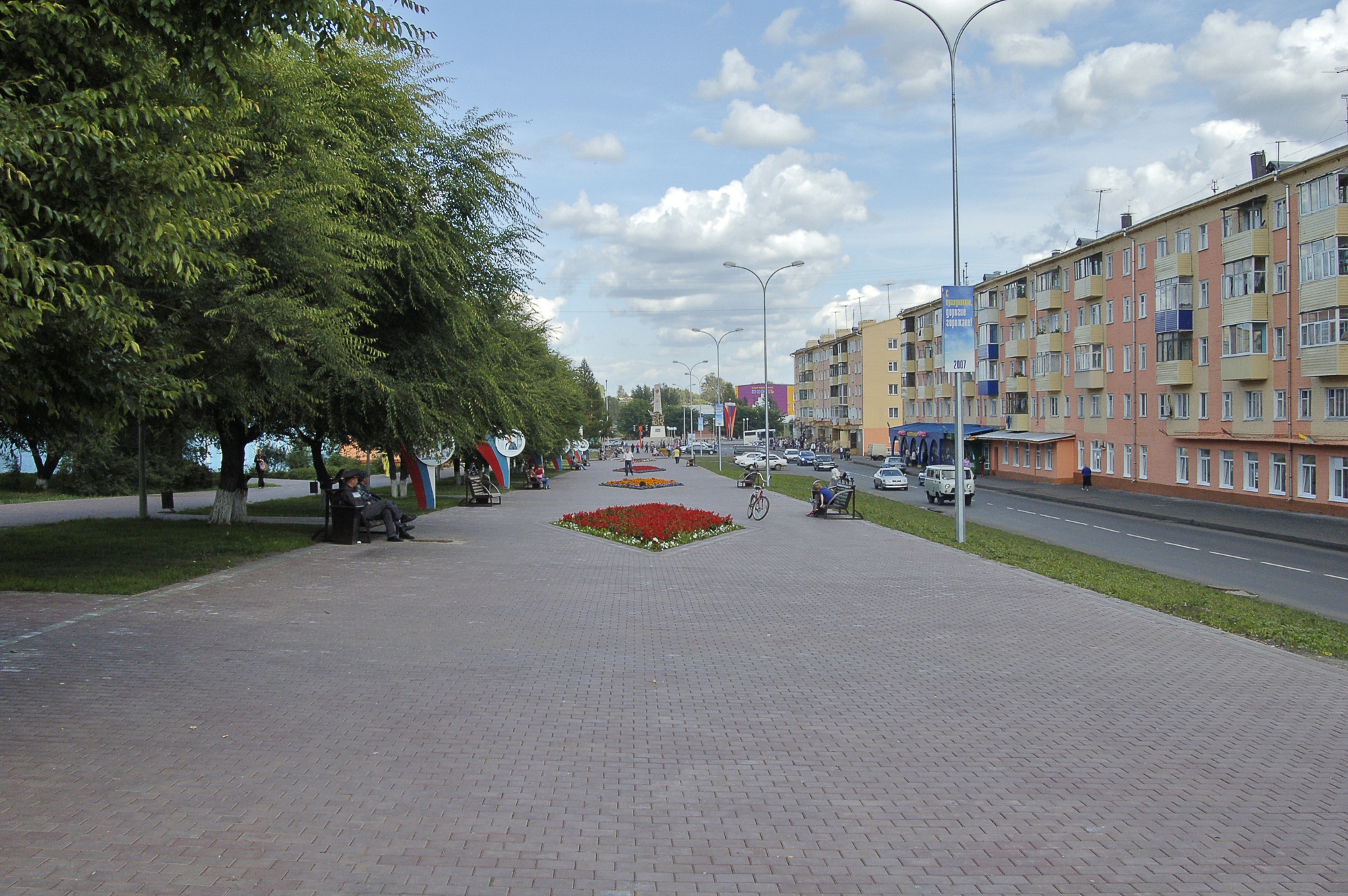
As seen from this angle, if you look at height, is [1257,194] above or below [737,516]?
above

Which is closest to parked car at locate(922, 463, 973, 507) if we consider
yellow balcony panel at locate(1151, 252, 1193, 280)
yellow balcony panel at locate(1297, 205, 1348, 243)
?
yellow balcony panel at locate(1151, 252, 1193, 280)

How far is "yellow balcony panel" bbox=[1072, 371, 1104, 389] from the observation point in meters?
51.9

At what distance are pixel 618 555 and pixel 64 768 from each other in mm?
11998

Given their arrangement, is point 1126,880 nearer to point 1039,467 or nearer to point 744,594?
point 744,594

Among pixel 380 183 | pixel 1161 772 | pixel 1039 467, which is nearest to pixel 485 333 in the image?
pixel 380 183

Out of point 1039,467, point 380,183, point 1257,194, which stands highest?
point 1257,194

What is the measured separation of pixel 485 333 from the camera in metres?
20.3

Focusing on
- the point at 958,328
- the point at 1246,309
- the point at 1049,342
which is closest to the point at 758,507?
the point at 958,328

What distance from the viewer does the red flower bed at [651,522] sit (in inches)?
767

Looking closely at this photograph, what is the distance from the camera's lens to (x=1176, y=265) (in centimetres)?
4359

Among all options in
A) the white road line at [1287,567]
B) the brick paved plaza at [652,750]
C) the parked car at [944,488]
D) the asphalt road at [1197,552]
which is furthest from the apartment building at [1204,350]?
the brick paved plaza at [652,750]

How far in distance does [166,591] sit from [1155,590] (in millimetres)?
13495

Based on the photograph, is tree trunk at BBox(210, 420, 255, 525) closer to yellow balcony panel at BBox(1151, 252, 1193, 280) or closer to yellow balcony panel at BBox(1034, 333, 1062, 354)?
yellow balcony panel at BBox(1151, 252, 1193, 280)

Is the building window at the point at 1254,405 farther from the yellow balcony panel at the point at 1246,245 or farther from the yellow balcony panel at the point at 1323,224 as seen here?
the yellow balcony panel at the point at 1323,224
